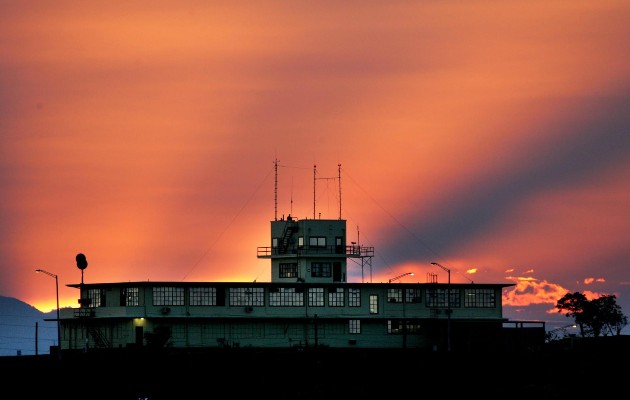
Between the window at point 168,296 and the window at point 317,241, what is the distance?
14657 mm

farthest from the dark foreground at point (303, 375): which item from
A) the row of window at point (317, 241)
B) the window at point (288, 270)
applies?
the row of window at point (317, 241)

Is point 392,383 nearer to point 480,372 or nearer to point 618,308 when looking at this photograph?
point 480,372

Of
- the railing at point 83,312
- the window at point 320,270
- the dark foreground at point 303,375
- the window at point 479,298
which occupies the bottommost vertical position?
the dark foreground at point 303,375

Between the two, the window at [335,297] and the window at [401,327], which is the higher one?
the window at [335,297]

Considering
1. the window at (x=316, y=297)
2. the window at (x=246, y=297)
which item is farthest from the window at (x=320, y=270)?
the window at (x=246, y=297)

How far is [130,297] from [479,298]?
34.3 metres

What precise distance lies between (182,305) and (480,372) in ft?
124

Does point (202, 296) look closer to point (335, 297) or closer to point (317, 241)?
point (335, 297)

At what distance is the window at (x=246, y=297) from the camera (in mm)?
141500

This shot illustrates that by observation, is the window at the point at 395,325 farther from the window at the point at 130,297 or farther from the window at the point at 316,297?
the window at the point at 130,297

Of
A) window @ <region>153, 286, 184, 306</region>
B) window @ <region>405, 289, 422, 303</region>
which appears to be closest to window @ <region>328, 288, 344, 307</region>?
window @ <region>405, 289, 422, 303</region>

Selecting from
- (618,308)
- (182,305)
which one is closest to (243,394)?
(182,305)

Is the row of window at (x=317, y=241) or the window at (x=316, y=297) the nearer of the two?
→ the window at (x=316, y=297)

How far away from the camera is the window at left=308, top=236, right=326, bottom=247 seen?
14675 cm
